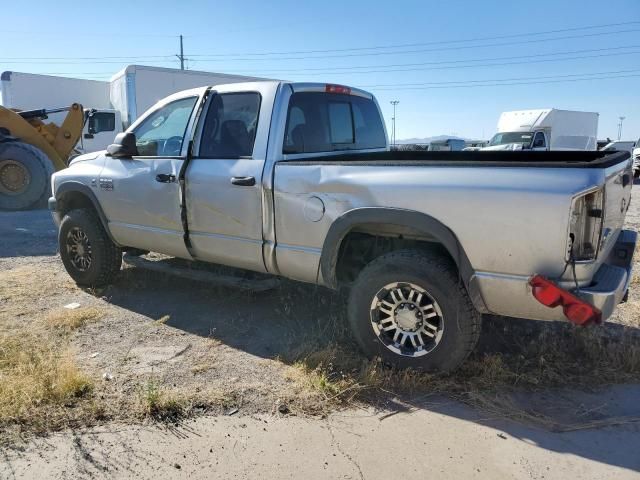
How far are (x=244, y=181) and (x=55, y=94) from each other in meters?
20.2

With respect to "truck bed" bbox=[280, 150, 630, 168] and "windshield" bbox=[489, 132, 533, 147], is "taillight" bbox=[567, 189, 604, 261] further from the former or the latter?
"windshield" bbox=[489, 132, 533, 147]

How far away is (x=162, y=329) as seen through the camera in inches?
181

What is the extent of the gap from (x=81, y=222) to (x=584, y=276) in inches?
188

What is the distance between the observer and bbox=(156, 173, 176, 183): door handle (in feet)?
15.1

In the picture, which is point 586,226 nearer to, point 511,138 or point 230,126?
point 230,126

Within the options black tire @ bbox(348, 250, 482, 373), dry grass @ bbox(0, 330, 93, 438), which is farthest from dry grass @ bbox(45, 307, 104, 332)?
black tire @ bbox(348, 250, 482, 373)

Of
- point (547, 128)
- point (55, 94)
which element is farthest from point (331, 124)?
point (547, 128)

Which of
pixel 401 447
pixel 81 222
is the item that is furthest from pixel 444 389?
pixel 81 222

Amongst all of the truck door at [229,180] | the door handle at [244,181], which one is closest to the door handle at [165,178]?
the truck door at [229,180]

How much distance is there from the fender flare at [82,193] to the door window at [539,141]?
18344 mm

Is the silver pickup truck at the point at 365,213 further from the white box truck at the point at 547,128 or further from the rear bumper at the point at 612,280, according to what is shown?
the white box truck at the point at 547,128

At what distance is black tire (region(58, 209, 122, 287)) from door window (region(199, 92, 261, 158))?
5.82ft

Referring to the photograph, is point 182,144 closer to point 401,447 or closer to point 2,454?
point 2,454

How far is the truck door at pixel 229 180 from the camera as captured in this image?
163 inches
